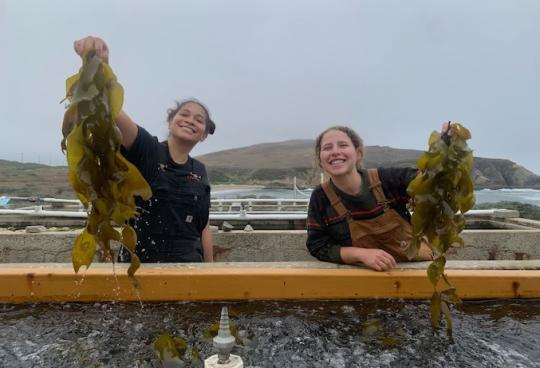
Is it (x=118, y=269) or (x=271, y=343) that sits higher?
(x=118, y=269)

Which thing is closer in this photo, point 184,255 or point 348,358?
point 348,358

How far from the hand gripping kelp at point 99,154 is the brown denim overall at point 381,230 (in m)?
1.99

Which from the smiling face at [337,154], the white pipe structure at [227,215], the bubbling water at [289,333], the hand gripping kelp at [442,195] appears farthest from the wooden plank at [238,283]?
the white pipe structure at [227,215]

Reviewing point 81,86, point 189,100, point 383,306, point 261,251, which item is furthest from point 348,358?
point 261,251

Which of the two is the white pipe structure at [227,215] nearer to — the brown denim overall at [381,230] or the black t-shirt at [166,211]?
the black t-shirt at [166,211]

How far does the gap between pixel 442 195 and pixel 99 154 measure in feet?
6.75

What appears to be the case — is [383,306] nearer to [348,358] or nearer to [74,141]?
[348,358]

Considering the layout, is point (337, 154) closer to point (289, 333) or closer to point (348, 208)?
point (348, 208)

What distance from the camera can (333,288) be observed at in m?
3.20

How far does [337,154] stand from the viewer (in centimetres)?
370

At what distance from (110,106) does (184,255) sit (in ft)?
6.57

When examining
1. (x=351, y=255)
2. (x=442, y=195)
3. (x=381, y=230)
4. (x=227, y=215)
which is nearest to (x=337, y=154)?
(x=381, y=230)

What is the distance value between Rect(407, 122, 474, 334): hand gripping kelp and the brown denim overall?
2.78 ft

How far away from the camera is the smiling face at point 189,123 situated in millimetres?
3758
